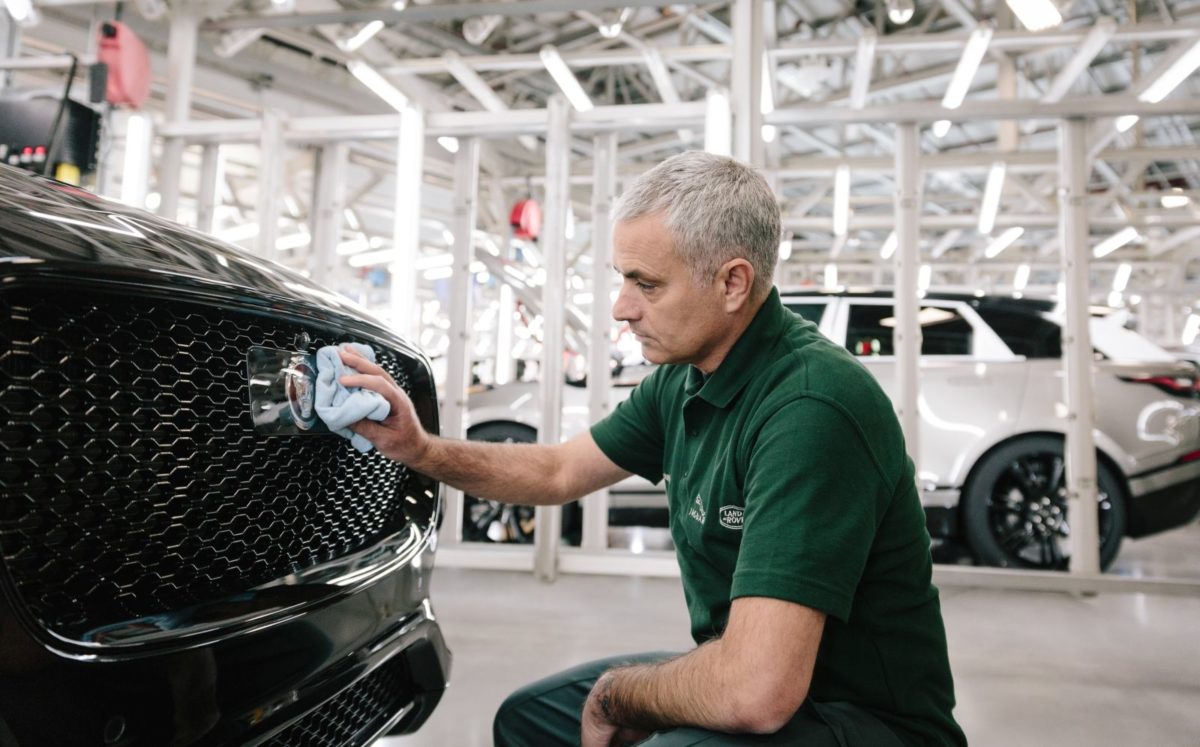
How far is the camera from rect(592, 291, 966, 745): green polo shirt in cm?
96

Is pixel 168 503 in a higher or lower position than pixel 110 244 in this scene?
lower

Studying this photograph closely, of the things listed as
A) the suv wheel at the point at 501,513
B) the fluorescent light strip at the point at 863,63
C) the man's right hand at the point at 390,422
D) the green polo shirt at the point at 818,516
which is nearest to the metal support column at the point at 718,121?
the fluorescent light strip at the point at 863,63

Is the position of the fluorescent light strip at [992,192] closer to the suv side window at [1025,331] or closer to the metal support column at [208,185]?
the suv side window at [1025,331]

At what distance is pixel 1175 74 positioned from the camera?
13.3ft

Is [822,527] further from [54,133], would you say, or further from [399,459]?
[54,133]

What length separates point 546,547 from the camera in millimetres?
3762

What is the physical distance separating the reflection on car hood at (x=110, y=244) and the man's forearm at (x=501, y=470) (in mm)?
386

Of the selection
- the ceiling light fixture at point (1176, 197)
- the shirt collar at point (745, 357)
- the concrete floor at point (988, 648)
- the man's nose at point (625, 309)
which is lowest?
the concrete floor at point (988, 648)

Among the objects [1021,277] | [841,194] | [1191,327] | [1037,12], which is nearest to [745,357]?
[1037,12]

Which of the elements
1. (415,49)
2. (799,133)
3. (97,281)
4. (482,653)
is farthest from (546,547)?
(799,133)

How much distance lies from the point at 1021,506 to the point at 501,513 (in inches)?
116

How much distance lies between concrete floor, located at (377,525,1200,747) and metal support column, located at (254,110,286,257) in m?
2.25

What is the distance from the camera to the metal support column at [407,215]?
12.3 ft

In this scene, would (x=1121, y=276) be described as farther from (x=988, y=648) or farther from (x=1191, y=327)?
(x=988, y=648)
